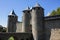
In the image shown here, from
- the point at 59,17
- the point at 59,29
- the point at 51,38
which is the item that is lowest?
the point at 51,38

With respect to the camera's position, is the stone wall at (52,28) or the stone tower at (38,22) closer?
the stone wall at (52,28)

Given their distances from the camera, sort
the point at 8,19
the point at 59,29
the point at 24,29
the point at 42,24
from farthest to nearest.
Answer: the point at 8,19
the point at 24,29
the point at 42,24
the point at 59,29

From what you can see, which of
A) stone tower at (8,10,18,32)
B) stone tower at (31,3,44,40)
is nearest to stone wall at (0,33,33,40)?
stone tower at (31,3,44,40)

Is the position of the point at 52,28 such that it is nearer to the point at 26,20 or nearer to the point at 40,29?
the point at 40,29

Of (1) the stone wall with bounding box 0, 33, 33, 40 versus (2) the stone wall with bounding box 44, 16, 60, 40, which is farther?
(1) the stone wall with bounding box 0, 33, 33, 40

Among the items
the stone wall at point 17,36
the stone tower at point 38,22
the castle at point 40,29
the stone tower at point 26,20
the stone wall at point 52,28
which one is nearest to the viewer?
the stone wall at point 52,28

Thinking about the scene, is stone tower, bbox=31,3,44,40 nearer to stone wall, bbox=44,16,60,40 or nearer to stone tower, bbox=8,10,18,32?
stone wall, bbox=44,16,60,40

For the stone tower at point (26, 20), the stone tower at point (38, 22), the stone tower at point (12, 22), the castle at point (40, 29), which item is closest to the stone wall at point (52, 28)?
the castle at point (40, 29)

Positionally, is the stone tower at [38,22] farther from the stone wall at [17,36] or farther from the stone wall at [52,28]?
the stone wall at [17,36]

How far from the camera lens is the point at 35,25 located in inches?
1029

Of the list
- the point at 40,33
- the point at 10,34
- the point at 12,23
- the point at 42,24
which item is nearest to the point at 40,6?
the point at 42,24

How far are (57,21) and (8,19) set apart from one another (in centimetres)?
1504

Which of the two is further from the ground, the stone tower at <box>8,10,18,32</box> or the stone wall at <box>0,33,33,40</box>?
the stone tower at <box>8,10,18,32</box>

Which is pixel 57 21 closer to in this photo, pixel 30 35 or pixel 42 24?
pixel 42 24
